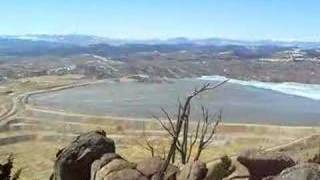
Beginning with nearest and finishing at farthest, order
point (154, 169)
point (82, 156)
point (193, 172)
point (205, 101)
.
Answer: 1. point (193, 172)
2. point (154, 169)
3. point (82, 156)
4. point (205, 101)

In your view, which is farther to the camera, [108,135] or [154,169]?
[108,135]

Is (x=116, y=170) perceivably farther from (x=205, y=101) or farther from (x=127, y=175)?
(x=205, y=101)

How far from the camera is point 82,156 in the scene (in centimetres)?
2369

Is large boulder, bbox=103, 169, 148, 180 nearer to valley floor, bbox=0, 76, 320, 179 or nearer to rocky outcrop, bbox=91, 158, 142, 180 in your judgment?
rocky outcrop, bbox=91, 158, 142, 180

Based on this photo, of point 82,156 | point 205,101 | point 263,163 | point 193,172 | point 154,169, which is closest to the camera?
→ point 193,172

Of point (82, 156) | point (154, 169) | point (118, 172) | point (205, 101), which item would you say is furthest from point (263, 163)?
point (205, 101)

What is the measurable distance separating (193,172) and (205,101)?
8049cm

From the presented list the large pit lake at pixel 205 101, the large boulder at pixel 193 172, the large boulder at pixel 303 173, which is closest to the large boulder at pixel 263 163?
the large boulder at pixel 193 172

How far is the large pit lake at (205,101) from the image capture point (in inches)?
3406

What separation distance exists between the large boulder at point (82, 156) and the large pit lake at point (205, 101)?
5808 centimetres

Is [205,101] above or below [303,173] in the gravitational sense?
below

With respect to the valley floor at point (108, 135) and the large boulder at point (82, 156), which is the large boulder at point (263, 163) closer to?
the large boulder at point (82, 156)

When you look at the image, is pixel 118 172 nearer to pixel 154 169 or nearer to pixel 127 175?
pixel 127 175

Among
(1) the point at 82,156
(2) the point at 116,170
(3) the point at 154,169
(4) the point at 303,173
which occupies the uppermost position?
(4) the point at 303,173
